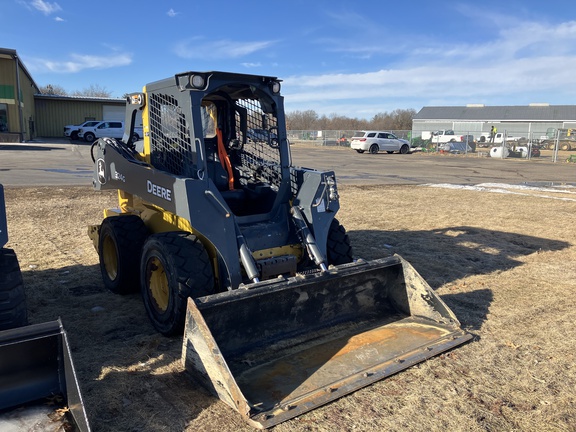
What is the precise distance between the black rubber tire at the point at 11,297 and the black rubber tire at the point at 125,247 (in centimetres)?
162

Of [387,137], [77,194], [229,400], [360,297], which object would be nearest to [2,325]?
[229,400]

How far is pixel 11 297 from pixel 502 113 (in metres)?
73.6

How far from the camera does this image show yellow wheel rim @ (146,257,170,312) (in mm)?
4570

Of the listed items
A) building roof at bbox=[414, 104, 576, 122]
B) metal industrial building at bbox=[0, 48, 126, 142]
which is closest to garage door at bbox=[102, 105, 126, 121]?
metal industrial building at bbox=[0, 48, 126, 142]

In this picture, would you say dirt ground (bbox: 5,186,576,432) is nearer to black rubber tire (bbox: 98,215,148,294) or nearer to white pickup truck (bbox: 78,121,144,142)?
black rubber tire (bbox: 98,215,148,294)

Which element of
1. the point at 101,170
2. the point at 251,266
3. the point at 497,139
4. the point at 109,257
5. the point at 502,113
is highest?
the point at 502,113

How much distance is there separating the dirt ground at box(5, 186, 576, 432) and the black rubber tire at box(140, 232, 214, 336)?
0.20 meters

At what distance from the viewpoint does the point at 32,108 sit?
132 ft

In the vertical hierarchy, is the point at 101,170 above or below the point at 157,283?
above

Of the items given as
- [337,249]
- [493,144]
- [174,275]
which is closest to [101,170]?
[174,275]

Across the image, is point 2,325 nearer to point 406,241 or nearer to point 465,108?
point 406,241

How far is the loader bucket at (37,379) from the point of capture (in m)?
2.96

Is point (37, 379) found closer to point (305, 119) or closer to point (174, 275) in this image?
point (174, 275)

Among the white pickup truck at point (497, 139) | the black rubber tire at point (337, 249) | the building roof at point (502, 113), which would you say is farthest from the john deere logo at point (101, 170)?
the building roof at point (502, 113)
